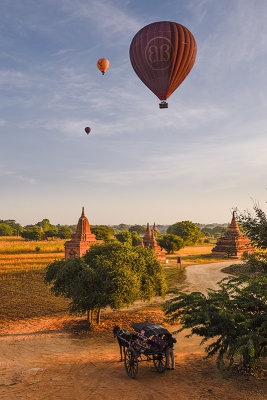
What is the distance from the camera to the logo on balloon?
2531 cm

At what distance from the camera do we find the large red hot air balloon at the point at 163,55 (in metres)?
25.4

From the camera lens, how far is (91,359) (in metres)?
13.7

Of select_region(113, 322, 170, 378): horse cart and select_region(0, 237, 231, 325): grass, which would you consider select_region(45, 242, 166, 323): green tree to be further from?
select_region(113, 322, 170, 378): horse cart

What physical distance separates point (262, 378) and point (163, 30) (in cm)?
2569

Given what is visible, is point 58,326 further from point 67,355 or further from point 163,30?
point 163,30

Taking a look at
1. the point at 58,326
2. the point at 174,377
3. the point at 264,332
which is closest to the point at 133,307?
the point at 58,326

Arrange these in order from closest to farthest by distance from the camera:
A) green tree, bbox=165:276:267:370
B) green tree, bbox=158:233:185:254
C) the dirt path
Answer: green tree, bbox=165:276:267:370 < the dirt path < green tree, bbox=158:233:185:254

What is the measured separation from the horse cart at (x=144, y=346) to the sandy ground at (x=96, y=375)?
37 centimetres

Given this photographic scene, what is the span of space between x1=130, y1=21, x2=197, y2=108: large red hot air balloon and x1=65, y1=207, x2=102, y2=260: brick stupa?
24.1 m

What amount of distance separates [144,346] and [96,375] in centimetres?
270

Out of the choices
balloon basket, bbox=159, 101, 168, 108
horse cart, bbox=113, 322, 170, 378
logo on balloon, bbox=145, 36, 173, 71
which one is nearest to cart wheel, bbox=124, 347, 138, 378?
horse cart, bbox=113, 322, 170, 378

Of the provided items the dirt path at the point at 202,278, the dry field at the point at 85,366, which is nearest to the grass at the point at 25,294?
the dry field at the point at 85,366

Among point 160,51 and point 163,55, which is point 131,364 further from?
point 160,51

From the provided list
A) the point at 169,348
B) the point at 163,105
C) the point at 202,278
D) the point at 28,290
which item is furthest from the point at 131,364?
the point at 202,278
